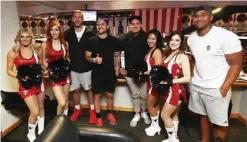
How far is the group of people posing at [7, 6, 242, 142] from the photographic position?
1.74m

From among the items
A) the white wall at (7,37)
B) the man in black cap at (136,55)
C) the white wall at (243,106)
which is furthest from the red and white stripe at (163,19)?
the white wall at (7,37)

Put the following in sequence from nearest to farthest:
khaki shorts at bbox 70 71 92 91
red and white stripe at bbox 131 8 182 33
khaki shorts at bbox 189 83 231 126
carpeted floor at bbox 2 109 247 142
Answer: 1. khaki shorts at bbox 189 83 231 126
2. carpeted floor at bbox 2 109 247 142
3. khaki shorts at bbox 70 71 92 91
4. red and white stripe at bbox 131 8 182 33

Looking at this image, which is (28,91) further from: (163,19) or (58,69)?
(163,19)

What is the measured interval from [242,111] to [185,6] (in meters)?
3.31

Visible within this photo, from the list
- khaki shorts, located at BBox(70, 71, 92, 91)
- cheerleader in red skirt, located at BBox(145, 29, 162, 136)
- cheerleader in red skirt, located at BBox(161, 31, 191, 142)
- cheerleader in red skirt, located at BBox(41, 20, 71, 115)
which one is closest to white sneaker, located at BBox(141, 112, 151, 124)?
cheerleader in red skirt, located at BBox(145, 29, 162, 136)

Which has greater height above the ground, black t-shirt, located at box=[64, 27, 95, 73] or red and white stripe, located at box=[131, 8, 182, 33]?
red and white stripe, located at box=[131, 8, 182, 33]

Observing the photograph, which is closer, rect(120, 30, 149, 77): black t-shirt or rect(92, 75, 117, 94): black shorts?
rect(120, 30, 149, 77): black t-shirt

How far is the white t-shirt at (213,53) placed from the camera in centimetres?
165

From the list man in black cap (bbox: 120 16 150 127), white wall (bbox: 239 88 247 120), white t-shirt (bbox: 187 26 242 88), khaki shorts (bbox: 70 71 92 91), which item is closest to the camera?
white t-shirt (bbox: 187 26 242 88)

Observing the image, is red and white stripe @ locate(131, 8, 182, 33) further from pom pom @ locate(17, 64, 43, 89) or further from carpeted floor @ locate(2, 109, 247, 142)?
pom pom @ locate(17, 64, 43, 89)

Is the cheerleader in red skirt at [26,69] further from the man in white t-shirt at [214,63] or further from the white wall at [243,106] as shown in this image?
the white wall at [243,106]

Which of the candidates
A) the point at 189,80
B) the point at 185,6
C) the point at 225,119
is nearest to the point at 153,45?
the point at 189,80

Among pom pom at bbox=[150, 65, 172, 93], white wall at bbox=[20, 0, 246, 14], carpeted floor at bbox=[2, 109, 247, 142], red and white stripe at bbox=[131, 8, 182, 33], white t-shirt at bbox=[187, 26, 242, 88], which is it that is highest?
white wall at bbox=[20, 0, 246, 14]

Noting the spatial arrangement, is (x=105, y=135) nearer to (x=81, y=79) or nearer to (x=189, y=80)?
(x=189, y=80)
